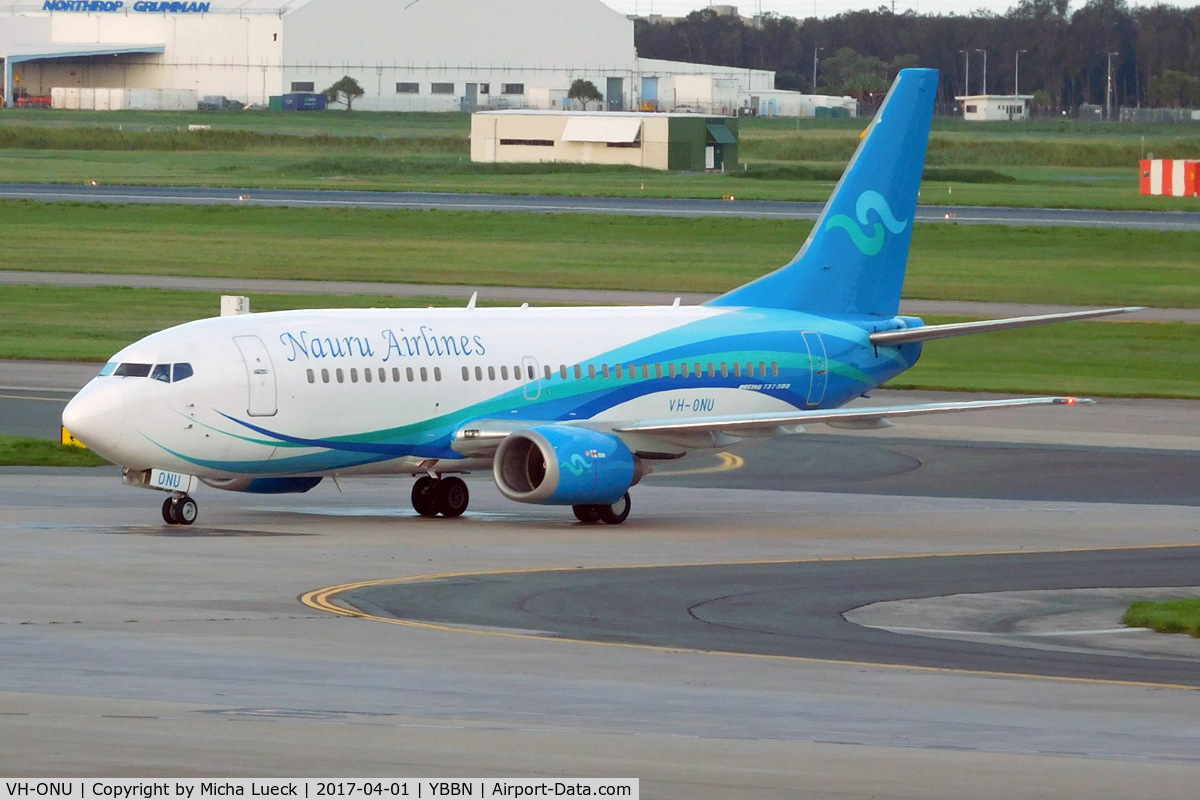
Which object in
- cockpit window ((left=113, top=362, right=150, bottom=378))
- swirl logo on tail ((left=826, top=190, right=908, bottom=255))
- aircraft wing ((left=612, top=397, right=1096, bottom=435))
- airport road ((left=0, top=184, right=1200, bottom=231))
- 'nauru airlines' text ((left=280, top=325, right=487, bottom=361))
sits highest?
swirl logo on tail ((left=826, top=190, right=908, bottom=255))

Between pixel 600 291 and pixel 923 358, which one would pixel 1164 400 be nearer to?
pixel 923 358

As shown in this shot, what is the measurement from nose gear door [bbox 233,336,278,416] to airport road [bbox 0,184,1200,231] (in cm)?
7885

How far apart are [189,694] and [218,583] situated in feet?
31.4

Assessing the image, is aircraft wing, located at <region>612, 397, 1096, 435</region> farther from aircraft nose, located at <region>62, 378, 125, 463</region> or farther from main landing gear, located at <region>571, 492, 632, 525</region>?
aircraft nose, located at <region>62, 378, 125, 463</region>

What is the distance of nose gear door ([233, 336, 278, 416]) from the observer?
36688 mm

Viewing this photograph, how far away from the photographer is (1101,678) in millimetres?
23750

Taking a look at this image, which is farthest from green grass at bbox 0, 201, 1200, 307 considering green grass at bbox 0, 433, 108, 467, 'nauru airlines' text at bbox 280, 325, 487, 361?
'nauru airlines' text at bbox 280, 325, 487, 361

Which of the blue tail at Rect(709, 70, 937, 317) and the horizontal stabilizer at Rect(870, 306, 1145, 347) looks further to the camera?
Answer: the blue tail at Rect(709, 70, 937, 317)

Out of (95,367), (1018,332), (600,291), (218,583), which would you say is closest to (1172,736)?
(218,583)

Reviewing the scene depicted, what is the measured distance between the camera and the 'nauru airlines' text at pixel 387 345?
123 feet

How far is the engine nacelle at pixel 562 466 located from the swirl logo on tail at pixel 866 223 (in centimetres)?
902

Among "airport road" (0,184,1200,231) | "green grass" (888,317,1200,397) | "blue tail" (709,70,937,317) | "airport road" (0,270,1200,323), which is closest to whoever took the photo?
"blue tail" (709,70,937,317)
